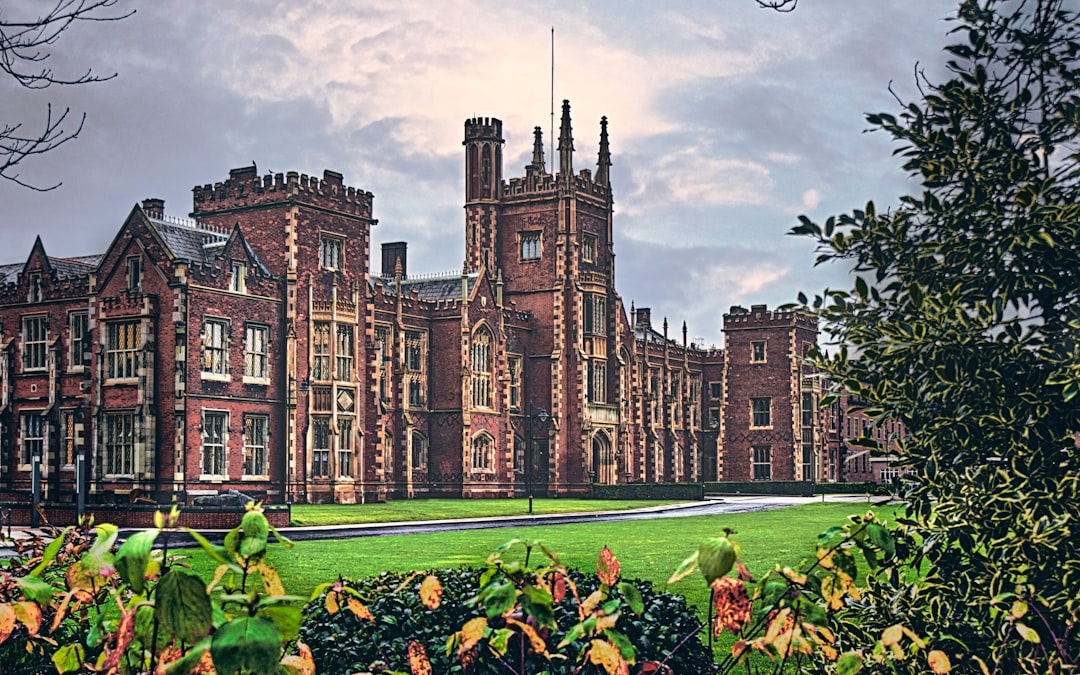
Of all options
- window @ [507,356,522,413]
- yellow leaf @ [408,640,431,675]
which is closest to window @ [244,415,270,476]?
window @ [507,356,522,413]

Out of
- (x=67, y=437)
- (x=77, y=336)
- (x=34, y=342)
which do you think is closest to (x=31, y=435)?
(x=67, y=437)

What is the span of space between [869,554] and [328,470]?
4257 centimetres

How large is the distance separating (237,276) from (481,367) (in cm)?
1556

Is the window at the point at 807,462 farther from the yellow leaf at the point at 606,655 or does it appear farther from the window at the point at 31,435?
the yellow leaf at the point at 606,655

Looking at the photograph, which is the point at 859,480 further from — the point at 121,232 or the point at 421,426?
the point at 121,232

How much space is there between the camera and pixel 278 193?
157 ft

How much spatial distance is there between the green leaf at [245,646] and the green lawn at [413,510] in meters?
29.3

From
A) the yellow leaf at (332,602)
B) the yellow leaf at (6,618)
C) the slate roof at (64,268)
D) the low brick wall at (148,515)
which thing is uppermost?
the slate roof at (64,268)

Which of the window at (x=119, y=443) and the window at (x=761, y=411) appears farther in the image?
the window at (x=761, y=411)

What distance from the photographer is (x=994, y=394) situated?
6.89m

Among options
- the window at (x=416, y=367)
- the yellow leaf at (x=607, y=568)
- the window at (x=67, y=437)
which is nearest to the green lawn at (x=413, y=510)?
the window at (x=416, y=367)

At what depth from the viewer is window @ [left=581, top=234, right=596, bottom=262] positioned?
64.2 meters

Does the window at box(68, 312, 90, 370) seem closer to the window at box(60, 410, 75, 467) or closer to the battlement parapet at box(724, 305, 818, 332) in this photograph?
the window at box(60, 410, 75, 467)

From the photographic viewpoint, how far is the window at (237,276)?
147 ft
